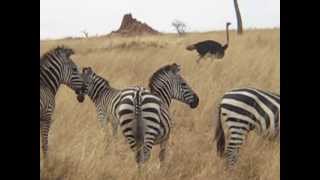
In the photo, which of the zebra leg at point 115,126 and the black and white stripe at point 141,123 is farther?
the zebra leg at point 115,126

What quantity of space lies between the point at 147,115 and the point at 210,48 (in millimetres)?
1265

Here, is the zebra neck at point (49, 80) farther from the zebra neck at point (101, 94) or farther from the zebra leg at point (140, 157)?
the zebra leg at point (140, 157)

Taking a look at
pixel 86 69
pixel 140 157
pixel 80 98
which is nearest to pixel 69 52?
pixel 86 69

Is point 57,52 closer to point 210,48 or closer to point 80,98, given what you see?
point 80,98

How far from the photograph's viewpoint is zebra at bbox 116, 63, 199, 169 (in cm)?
700

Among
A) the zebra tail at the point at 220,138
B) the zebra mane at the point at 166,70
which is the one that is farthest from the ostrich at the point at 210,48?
the zebra tail at the point at 220,138

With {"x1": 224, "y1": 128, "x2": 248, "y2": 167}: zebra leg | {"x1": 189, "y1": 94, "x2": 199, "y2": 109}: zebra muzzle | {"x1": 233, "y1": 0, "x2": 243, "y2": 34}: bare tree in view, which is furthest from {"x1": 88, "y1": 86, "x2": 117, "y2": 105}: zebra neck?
{"x1": 233, "y1": 0, "x2": 243, "y2": 34}: bare tree

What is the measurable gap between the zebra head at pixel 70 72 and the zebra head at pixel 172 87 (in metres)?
0.87

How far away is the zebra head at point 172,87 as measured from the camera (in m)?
7.33

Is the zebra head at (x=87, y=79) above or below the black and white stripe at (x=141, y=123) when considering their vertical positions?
above

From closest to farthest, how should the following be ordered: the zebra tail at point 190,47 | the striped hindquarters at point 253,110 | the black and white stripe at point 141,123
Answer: the striped hindquarters at point 253,110, the black and white stripe at point 141,123, the zebra tail at point 190,47

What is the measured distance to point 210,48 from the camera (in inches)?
302
